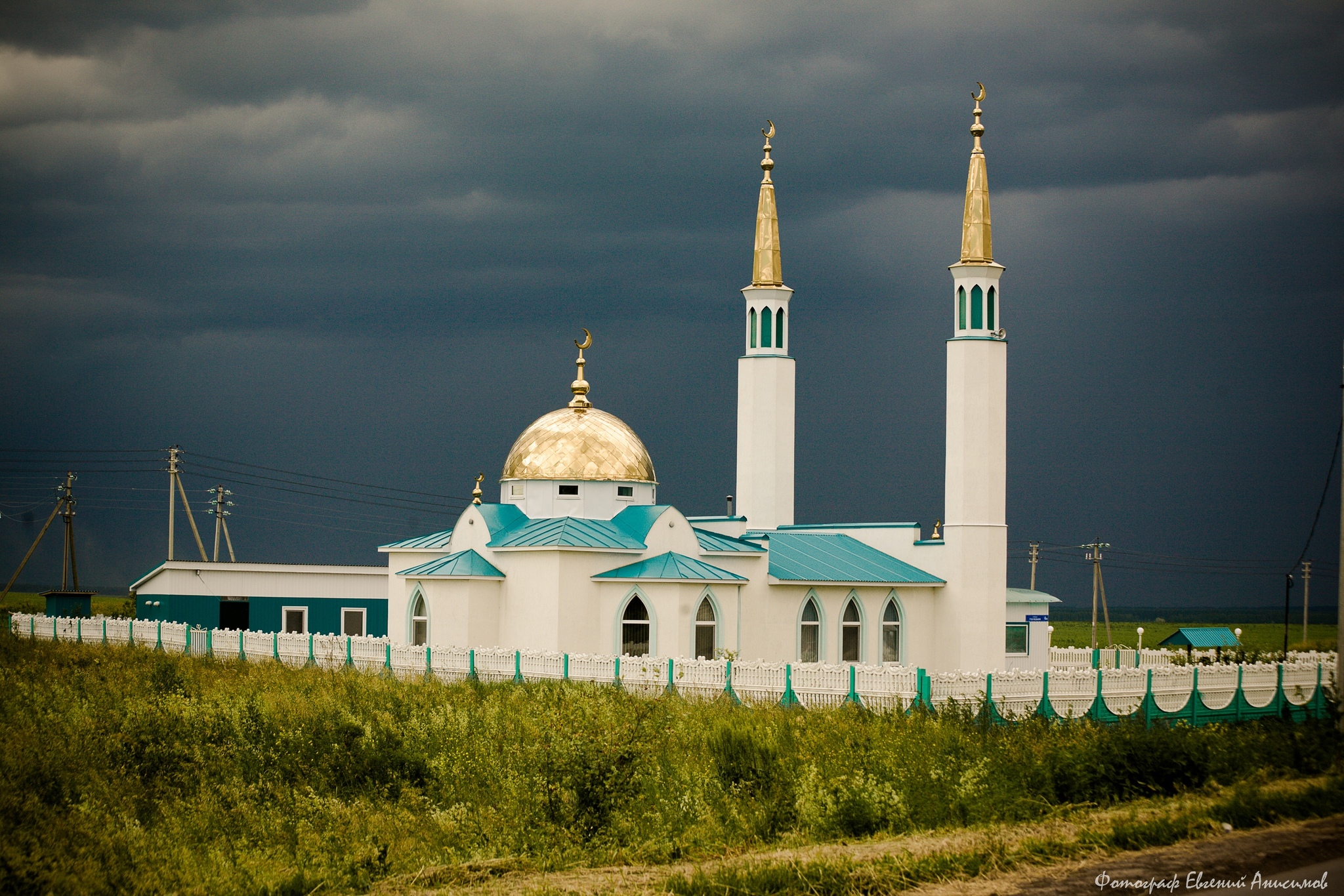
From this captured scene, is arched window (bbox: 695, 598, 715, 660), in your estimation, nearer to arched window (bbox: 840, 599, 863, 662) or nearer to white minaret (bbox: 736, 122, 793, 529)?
arched window (bbox: 840, 599, 863, 662)

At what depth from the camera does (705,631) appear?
27656mm

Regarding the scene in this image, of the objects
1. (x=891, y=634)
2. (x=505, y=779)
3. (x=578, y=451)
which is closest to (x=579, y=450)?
(x=578, y=451)

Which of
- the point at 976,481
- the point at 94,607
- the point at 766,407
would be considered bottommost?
the point at 94,607

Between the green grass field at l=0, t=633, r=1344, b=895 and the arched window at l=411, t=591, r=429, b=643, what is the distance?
8.10 metres

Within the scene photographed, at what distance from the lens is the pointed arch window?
27.6 meters

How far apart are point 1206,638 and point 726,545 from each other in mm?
13987

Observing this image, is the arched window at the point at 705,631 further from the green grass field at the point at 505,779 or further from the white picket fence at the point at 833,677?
the green grass field at the point at 505,779

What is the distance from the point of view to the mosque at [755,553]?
27484 mm

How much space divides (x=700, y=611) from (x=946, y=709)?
801 cm

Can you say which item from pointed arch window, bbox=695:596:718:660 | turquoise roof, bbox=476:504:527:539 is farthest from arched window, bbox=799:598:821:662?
turquoise roof, bbox=476:504:527:539

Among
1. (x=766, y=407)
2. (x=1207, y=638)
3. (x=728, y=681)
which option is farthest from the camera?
(x=1207, y=638)

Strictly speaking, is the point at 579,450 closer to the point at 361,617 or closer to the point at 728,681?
the point at 728,681

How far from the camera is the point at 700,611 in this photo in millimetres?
27531

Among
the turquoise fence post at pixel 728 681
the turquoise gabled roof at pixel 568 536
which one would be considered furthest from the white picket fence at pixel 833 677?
the turquoise gabled roof at pixel 568 536
